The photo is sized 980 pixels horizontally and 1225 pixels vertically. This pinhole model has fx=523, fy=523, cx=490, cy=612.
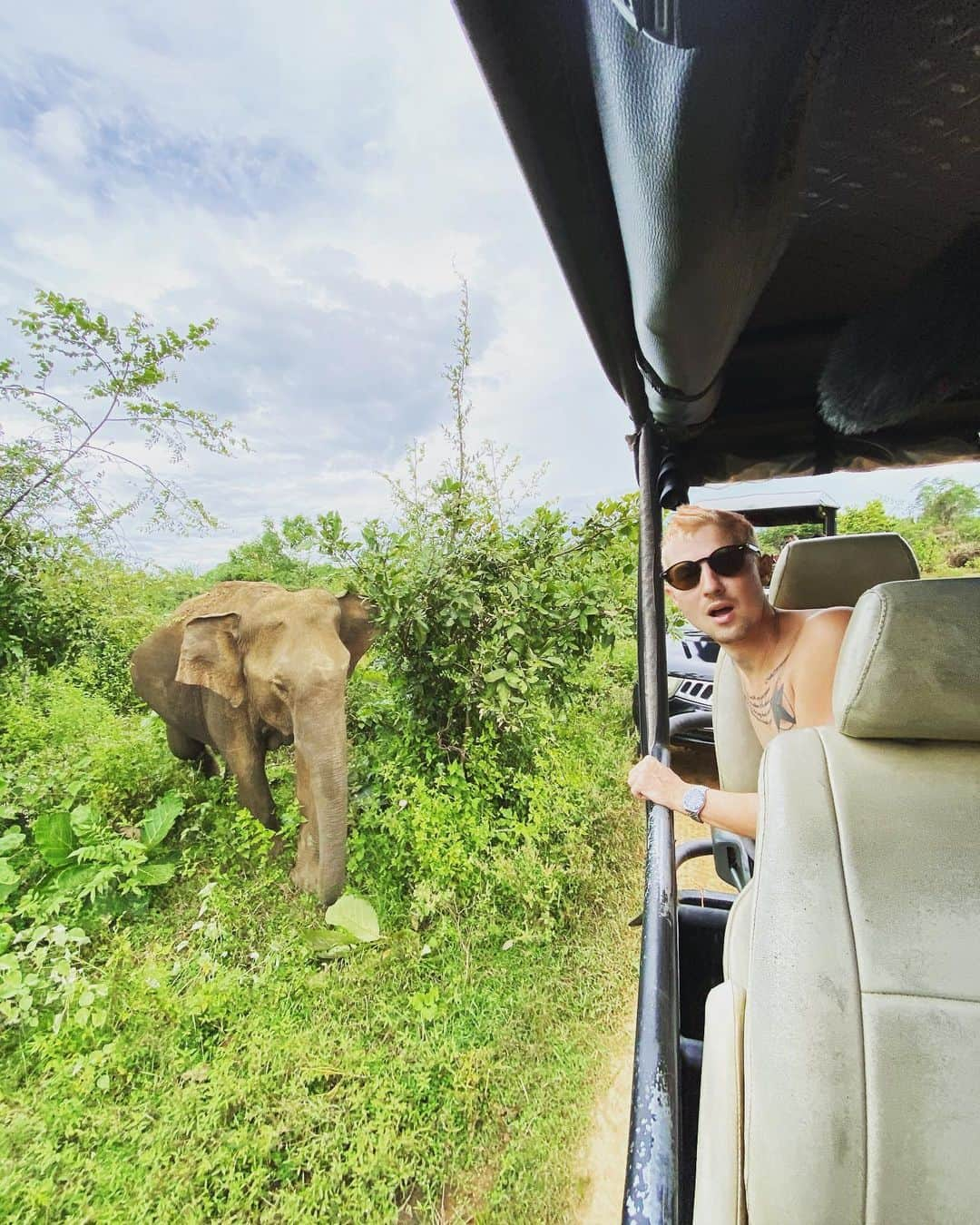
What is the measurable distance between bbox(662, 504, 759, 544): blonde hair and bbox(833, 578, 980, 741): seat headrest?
643 mm

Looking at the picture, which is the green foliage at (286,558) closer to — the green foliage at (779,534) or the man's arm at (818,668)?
the man's arm at (818,668)

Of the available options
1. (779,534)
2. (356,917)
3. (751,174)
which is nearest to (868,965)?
(751,174)

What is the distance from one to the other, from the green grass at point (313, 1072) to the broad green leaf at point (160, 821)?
36cm

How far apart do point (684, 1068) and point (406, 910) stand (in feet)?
6.33

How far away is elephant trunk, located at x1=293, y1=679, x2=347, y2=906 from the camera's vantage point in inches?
115

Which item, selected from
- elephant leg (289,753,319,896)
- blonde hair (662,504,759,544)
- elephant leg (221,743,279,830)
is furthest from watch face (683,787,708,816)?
elephant leg (221,743,279,830)

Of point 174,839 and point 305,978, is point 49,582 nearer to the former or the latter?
point 174,839

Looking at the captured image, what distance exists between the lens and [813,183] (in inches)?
40.3

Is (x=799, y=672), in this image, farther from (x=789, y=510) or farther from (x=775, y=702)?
(x=789, y=510)

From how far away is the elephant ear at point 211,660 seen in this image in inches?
129

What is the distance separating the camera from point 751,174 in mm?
609

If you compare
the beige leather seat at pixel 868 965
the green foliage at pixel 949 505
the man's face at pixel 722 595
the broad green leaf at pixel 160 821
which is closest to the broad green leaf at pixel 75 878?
the broad green leaf at pixel 160 821

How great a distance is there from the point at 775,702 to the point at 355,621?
2.61 metres

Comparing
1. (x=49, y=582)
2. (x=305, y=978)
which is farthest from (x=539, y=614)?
(x=49, y=582)
